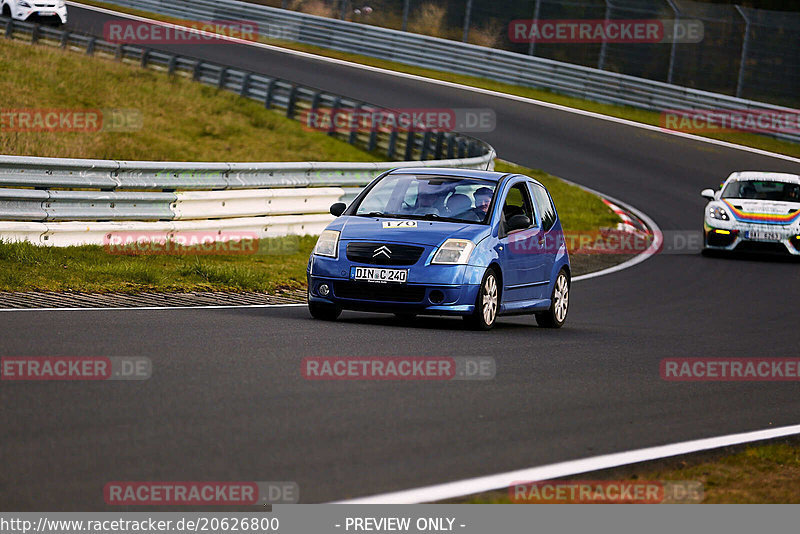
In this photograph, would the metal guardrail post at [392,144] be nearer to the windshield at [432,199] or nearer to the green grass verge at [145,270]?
the green grass verge at [145,270]

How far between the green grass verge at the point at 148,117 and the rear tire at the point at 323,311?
1632cm

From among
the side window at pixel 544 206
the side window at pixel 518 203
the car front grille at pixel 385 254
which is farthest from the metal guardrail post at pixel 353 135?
the car front grille at pixel 385 254

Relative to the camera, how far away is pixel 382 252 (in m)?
11.3

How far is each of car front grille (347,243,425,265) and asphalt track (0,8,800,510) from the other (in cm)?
60

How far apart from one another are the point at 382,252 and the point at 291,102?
23.3 meters

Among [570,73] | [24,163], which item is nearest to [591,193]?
[570,73]

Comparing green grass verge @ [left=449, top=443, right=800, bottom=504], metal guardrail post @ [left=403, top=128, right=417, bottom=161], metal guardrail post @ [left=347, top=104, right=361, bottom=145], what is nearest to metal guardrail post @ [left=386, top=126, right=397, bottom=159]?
metal guardrail post @ [left=403, top=128, right=417, bottom=161]

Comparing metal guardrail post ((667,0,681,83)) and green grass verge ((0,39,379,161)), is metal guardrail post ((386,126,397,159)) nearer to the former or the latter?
green grass verge ((0,39,379,161))

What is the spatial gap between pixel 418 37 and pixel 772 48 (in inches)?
438

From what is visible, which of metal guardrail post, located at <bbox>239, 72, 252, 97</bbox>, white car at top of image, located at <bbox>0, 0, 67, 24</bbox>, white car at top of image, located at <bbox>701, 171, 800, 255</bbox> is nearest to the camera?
white car at top of image, located at <bbox>701, 171, 800, 255</bbox>

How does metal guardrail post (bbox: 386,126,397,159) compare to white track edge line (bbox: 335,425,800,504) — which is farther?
metal guardrail post (bbox: 386,126,397,159)

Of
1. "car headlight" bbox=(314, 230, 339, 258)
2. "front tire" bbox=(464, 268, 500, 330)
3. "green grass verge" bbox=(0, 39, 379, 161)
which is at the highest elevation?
"car headlight" bbox=(314, 230, 339, 258)

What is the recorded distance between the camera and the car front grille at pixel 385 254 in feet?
37.0

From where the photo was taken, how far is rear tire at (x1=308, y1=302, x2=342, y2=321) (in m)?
11.5
